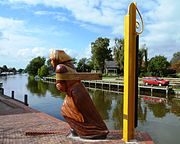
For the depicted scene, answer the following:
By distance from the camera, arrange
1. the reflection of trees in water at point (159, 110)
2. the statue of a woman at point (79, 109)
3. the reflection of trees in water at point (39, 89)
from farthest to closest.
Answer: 1. the reflection of trees in water at point (39, 89)
2. the reflection of trees in water at point (159, 110)
3. the statue of a woman at point (79, 109)

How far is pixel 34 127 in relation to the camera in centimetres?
1098

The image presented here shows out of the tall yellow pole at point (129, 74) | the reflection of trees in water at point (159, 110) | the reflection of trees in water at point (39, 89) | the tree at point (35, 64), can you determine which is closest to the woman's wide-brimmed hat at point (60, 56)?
the tall yellow pole at point (129, 74)

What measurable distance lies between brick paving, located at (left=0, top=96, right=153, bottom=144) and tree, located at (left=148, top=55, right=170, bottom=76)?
41.8m

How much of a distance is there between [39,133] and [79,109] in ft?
6.49

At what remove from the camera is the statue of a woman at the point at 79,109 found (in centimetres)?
863

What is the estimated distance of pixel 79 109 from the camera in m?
8.65

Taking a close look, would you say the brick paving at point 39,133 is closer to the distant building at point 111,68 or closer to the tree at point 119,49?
the tree at point 119,49

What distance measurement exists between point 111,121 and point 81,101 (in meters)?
8.82

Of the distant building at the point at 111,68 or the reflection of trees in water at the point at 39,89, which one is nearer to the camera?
the reflection of trees in water at the point at 39,89

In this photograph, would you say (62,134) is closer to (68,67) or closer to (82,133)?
(82,133)

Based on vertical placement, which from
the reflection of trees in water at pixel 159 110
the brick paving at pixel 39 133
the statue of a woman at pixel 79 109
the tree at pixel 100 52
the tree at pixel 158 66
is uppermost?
the tree at pixel 100 52

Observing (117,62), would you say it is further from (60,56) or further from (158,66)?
(60,56)

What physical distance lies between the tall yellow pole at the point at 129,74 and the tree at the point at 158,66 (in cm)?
4499

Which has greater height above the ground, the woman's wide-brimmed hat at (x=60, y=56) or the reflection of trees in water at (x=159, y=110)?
the woman's wide-brimmed hat at (x=60, y=56)
